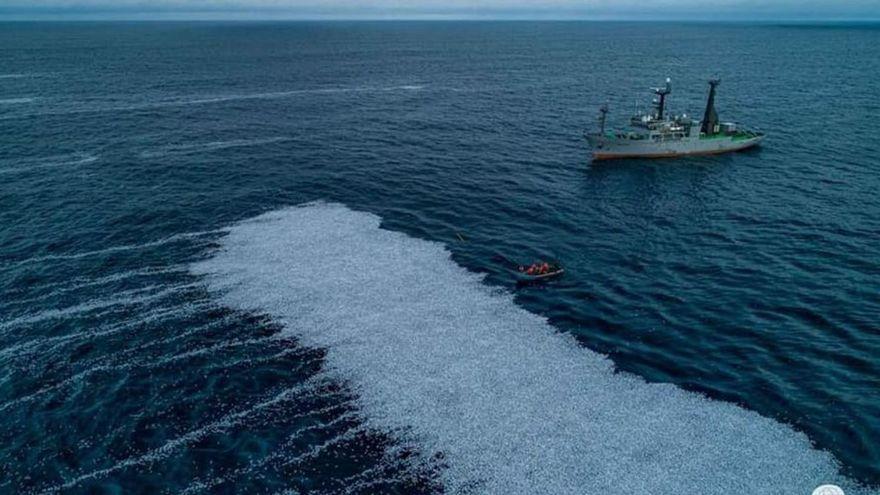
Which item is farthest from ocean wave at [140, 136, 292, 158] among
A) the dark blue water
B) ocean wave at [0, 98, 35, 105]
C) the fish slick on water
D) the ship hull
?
ocean wave at [0, 98, 35, 105]

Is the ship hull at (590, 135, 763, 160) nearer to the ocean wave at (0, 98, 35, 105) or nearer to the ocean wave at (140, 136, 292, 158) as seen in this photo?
the ocean wave at (140, 136, 292, 158)

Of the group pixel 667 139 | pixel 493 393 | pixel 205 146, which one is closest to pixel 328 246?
pixel 493 393

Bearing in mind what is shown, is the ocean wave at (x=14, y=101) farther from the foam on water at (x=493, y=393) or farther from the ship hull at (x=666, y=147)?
the ship hull at (x=666, y=147)

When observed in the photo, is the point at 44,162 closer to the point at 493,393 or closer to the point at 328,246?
the point at 328,246

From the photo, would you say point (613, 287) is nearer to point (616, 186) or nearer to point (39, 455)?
point (616, 186)

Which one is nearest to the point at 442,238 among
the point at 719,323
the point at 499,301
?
the point at 499,301

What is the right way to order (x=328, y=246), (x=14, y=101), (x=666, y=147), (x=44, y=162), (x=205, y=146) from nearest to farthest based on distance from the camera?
(x=328, y=246)
(x=44, y=162)
(x=666, y=147)
(x=205, y=146)
(x=14, y=101)

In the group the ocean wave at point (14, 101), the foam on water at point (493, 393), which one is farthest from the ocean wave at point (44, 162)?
the ocean wave at point (14, 101)
